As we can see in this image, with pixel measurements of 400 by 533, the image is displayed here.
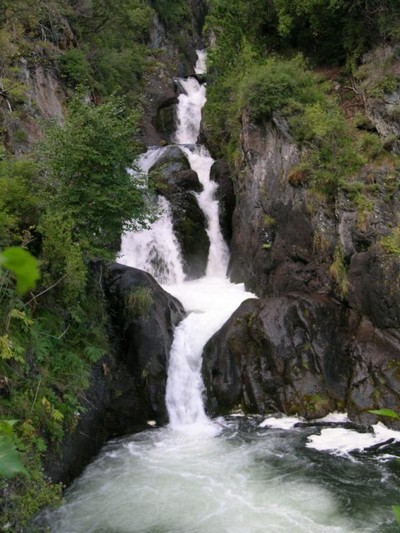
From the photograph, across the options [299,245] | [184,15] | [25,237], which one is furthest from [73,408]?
[184,15]

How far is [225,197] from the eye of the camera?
63.0ft

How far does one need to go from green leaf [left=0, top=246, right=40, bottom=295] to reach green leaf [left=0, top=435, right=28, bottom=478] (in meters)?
0.54

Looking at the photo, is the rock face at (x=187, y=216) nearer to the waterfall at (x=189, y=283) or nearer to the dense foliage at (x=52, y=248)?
the waterfall at (x=189, y=283)

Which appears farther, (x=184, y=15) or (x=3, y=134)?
(x=184, y=15)

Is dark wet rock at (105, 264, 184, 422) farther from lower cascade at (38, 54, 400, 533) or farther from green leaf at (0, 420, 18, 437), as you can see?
green leaf at (0, 420, 18, 437)

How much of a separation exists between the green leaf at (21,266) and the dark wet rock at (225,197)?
59.9 feet

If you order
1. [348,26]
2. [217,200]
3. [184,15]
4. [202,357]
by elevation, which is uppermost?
[184,15]

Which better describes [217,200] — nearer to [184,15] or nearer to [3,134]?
[3,134]

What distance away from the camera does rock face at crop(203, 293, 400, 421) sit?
35.1 ft

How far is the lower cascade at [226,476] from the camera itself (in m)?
7.23

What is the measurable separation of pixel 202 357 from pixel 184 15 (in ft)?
111

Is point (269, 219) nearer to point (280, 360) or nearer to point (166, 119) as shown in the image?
point (280, 360)

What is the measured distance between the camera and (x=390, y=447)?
9156mm

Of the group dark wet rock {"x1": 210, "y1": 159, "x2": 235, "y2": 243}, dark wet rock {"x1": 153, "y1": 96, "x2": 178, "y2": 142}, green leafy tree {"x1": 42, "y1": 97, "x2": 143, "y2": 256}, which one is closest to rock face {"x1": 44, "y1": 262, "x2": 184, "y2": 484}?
green leafy tree {"x1": 42, "y1": 97, "x2": 143, "y2": 256}
